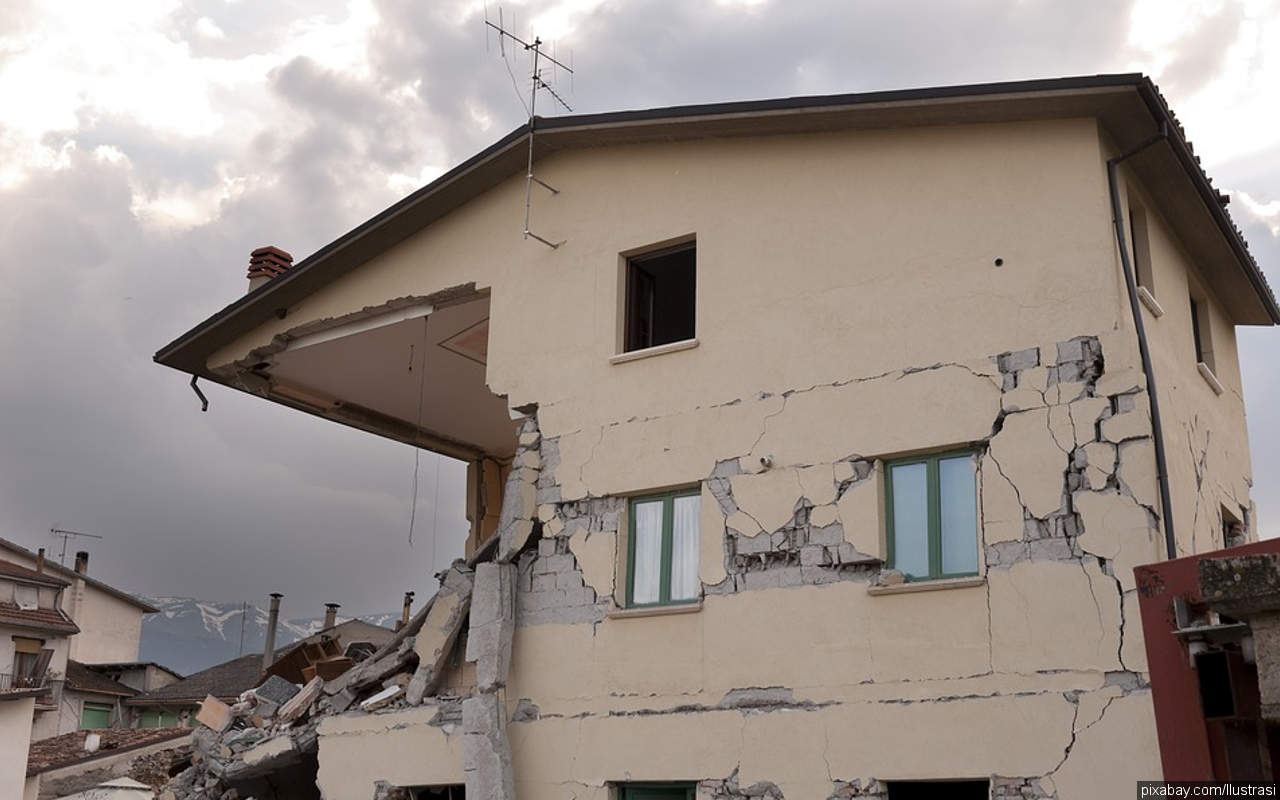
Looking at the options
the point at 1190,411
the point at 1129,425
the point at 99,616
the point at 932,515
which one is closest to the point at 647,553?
the point at 932,515

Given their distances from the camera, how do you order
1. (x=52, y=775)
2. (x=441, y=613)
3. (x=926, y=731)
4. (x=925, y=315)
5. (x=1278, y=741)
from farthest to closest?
(x=52, y=775) → (x=441, y=613) → (x=925, y=315) → (x=926, y=731) → (x=1278, y=741)

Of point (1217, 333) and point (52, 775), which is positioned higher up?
point (1217, 333)

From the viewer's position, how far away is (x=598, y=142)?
50.5 ft

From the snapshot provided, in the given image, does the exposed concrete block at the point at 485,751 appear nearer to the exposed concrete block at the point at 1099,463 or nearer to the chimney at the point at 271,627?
the exposed concrete block at the point at 1099,463

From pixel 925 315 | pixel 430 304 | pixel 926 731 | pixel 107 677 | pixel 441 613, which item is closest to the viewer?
pixel 926 731

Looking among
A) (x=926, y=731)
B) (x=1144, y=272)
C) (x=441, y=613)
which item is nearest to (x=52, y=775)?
(x=441, y=613)

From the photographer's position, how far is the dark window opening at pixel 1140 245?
42.5ft

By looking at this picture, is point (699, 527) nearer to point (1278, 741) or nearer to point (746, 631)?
point (746, 631)

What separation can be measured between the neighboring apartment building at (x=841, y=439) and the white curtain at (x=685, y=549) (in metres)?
0.04

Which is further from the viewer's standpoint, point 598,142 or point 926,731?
point 598,142

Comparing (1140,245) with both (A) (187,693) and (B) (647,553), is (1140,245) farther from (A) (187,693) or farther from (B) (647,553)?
(A) (187,693)

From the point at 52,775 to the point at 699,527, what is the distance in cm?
2368

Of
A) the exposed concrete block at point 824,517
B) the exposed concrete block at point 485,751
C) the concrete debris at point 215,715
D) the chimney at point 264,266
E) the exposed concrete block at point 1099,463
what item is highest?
the chimney at point 264,266

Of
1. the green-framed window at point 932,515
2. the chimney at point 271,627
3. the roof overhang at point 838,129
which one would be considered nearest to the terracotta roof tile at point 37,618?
the chimney at point 271,627
